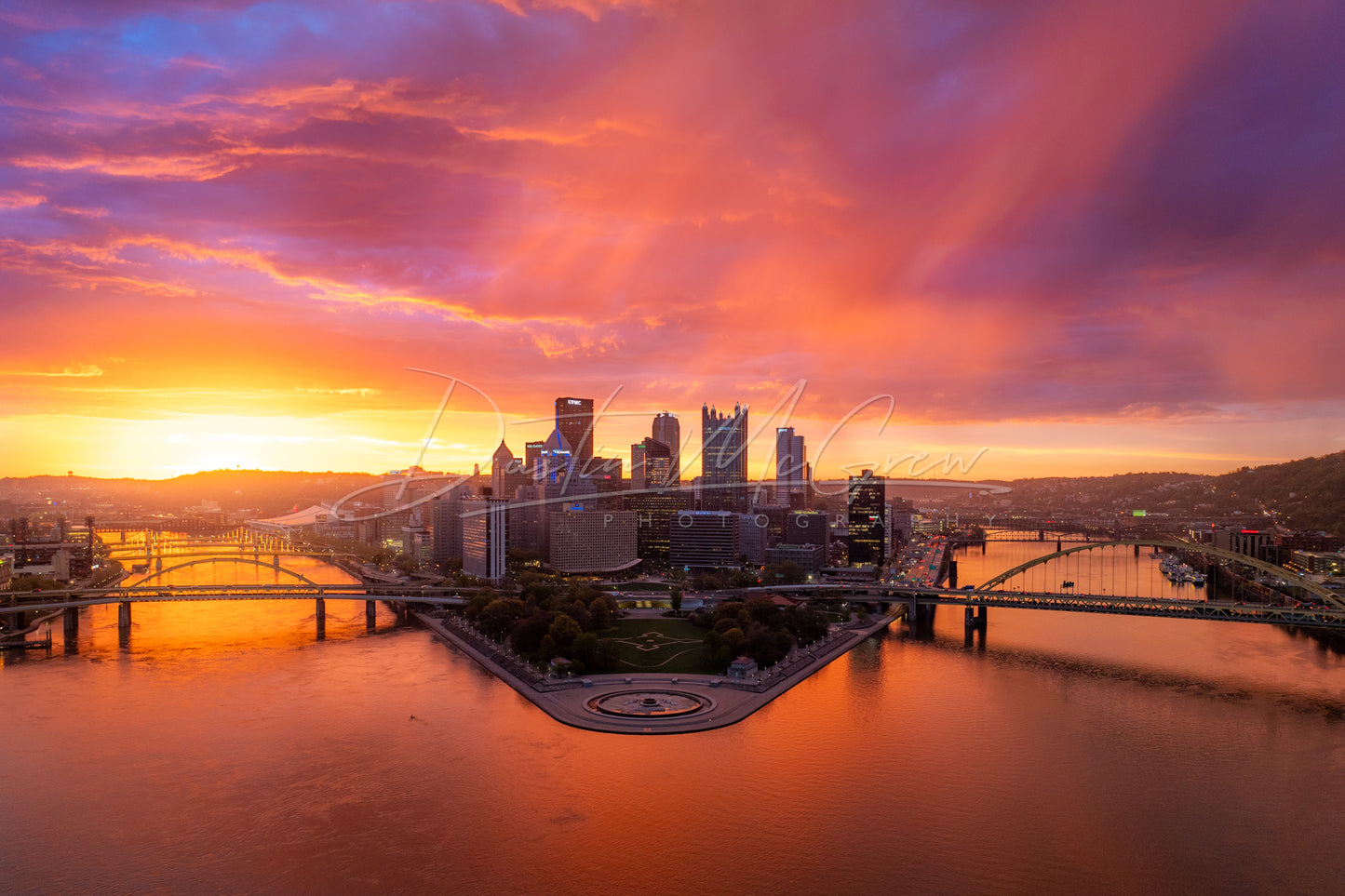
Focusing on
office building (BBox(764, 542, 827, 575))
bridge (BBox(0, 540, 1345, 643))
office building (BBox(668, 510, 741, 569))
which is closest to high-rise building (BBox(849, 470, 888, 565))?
office building (BBox(764, 542, 827, 575))

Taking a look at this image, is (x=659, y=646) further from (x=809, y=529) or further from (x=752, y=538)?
(x=809, y=529)

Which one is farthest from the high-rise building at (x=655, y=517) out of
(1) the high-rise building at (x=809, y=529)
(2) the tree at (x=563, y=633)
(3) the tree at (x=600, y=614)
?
(2) the tree at (x=563, y=633)

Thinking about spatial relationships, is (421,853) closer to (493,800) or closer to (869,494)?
(493,800)

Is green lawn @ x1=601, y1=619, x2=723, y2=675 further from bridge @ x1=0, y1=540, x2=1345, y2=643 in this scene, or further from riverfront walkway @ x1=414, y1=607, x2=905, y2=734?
bridge @ x1=0, y1=540, x2=1345, y2=643

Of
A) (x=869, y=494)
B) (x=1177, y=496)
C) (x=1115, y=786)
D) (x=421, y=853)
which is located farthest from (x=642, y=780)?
(x=1177, y=496)

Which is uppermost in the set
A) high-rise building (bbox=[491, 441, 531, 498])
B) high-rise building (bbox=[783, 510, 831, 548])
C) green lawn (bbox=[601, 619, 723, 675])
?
high-rise building (bbox=[491, 441, 531, 498])

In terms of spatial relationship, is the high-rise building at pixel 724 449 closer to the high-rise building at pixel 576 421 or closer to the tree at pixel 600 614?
the high-rise building at pixel 576 421

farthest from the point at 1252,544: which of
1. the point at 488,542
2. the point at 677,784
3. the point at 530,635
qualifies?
the point at 677,784
